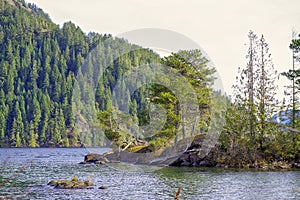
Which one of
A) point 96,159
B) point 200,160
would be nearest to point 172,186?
point 200,160

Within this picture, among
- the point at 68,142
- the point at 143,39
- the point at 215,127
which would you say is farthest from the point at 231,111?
the point at 68,142

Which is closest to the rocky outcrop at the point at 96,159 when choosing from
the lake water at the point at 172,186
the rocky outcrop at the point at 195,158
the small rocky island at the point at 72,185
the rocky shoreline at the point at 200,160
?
the rocky shoreline at the point at 200,160

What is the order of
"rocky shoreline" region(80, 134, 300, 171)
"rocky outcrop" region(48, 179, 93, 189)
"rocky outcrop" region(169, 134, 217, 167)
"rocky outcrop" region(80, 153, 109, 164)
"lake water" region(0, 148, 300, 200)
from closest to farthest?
"lake water" region(0, 148, 300, 200), "rocky outcrop" region(48, 179, 93, 189), "rocky shoreline" region(80, 134, 300, 171), "rocky outcrop" region(169, 134, 217, 167), "rocky outcrop" region(80, 153, 109, 164)

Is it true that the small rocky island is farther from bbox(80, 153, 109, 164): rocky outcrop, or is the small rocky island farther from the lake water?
bbox(80, 153, 109, 164): rocky outcrop

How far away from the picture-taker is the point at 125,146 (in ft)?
184

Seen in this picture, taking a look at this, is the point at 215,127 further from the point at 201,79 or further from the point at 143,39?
the point at 143,39

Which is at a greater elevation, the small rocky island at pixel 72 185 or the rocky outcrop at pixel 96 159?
the rocky outcrop at pixel 96 159

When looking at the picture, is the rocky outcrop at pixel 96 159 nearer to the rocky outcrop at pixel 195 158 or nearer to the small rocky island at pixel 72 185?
the rocky outcrop at pixel 195 158

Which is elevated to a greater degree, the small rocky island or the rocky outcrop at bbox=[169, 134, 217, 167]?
the rocky outcrop at bbox=[169, 134, 217, 167]

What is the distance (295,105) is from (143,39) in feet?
91.7

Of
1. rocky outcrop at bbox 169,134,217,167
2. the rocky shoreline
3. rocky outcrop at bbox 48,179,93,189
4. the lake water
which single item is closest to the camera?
the lake water

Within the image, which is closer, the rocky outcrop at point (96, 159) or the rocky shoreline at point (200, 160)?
the rocky shoreline at point (200, 160)

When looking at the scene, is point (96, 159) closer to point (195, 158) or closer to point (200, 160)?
point (195, 158)

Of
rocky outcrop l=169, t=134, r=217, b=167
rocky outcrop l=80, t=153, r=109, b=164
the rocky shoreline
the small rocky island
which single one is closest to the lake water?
the small rocky island
